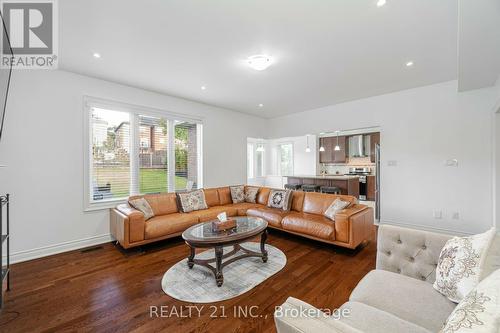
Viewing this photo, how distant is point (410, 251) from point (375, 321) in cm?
81

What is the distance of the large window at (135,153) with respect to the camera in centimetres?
370

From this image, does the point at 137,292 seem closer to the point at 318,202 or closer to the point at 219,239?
the point at 219,239

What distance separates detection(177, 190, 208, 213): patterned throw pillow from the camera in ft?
13.2

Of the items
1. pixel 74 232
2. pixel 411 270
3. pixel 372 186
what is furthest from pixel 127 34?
pixel 372 186

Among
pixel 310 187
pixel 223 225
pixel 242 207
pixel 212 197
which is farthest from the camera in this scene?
pixel 310 187

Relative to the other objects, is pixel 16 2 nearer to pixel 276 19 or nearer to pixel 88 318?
pixel 276 19

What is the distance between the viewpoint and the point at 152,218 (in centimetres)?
350

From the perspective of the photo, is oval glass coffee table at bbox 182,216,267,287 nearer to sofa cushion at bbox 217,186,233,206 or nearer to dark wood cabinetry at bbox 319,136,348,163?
sofa cushion at bbox 217,186,233,206

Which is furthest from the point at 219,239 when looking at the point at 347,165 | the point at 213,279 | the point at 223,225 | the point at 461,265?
the point at 347,165

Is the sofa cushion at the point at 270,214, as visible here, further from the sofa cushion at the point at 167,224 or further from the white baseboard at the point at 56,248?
the white baseboard at the point at 56,248

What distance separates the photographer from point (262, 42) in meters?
2.54

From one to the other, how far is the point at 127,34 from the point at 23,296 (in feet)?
9.69

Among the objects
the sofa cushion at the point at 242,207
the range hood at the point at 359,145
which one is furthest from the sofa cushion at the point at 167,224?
the range hood at the point at 359,145

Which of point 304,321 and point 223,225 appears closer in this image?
point 304,321
